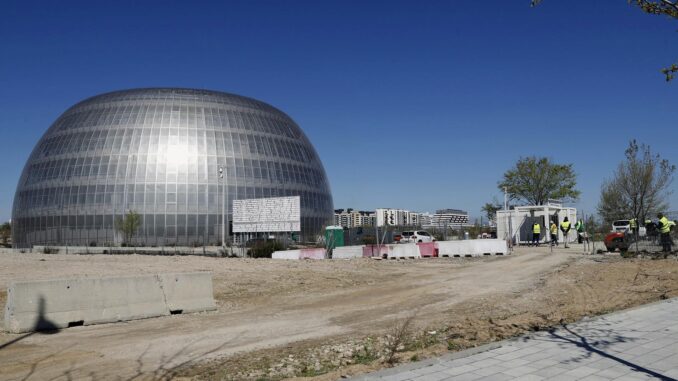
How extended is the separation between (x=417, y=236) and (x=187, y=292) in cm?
3761

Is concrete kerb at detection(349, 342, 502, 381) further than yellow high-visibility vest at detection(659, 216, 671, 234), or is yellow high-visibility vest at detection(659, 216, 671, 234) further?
yellow high-visibility vest at detection(659, 216, 671, 234)

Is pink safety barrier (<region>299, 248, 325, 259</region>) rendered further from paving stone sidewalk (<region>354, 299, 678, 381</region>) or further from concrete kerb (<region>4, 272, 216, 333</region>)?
paving stone sidewalk (<region>354, 299, 678, 381</region>)

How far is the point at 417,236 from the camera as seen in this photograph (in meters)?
48.7

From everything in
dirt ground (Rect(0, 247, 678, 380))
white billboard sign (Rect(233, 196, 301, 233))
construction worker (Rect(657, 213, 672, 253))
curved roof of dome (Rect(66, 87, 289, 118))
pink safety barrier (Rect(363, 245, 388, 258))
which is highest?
curved roof of dome (Rect(66, 87, 289, 118))

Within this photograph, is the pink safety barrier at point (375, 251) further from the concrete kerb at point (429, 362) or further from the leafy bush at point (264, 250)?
the concrete kerb at point (429, 362)

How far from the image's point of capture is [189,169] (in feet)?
184

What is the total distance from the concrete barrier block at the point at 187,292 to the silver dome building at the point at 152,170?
42.2m

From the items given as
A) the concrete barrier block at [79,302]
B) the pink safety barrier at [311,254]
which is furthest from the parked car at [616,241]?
the concrete barrier block at [79,302]

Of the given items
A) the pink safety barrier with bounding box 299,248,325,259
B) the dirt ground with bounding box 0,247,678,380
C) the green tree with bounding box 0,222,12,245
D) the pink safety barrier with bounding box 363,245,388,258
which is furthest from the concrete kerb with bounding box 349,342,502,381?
the green tree with bounding box 0,222,12,245

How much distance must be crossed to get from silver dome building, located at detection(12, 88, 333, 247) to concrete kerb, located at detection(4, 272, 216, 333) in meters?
42.4

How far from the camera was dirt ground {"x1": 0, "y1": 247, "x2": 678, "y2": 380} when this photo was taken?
7.70m

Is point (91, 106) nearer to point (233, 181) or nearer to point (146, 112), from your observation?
point (146, 112)

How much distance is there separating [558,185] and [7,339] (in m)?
74.6

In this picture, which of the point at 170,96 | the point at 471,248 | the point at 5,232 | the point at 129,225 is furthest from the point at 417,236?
the point at 5,232
